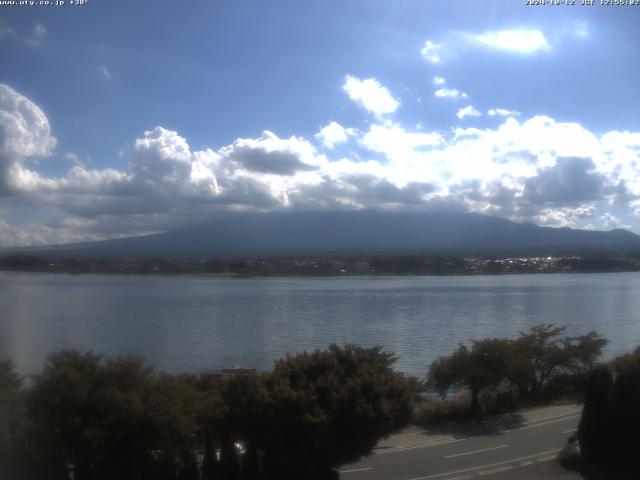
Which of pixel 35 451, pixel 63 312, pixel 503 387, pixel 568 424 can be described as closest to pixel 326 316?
pixel 63 312

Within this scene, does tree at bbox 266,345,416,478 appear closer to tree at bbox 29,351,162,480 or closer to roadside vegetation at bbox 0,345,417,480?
→ roadside vegetation at bbox 0,345,417,480

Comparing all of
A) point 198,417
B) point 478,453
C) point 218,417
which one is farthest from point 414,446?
point 198,417

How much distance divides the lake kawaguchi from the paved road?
6352 millimetres

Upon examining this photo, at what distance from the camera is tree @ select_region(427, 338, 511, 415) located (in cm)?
1766

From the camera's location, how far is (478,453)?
1158cm

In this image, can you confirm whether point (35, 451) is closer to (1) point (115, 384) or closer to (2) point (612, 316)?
(1) point (115, 384)

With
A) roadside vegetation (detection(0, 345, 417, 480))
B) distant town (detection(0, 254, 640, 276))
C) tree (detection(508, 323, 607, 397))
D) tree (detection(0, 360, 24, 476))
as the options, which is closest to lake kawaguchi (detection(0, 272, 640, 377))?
tree (detection(0, 360, 24, 476))

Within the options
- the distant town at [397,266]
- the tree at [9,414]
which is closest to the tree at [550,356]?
the tree at [9,414]

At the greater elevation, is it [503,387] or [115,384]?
[115,384]

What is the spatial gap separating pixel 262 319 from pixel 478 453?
2543 cm

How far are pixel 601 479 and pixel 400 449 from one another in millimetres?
3914

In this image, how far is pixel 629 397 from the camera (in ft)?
31.3

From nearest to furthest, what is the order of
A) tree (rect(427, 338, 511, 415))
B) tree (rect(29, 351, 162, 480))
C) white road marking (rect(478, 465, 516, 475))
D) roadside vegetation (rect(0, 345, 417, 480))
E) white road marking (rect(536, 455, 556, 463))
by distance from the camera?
1. tree (rect(29, 351, 162, 480))
2. roadside vegetation (rect(0, 345, 417, 480))
3. white road marking (rect(478, 465, 516, 475))
4. white road marking (rect(536, 455, 556, 463))
5. tree (rect(427, 338, 511, 415))

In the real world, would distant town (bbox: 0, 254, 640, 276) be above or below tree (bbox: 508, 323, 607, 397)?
above
